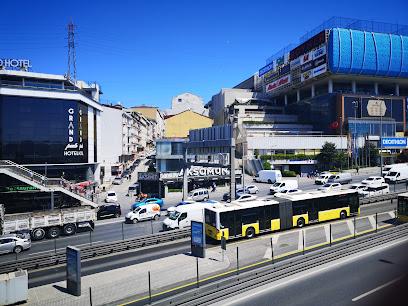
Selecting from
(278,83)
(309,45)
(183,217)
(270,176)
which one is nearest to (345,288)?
(183,217)

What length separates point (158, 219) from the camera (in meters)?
35.3

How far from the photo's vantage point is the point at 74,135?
178 ft

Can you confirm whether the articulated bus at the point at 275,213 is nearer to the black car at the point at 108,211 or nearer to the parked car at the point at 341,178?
the black car at the point at 108,211

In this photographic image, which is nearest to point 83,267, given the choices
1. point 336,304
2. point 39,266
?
point 39,266

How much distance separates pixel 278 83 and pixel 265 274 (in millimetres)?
94877

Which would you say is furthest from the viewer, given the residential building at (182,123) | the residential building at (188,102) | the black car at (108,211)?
the residential building at (188,102)

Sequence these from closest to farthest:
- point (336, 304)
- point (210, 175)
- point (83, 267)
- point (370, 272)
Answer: point (336, 304) < point (370, 272) < point (83, 267) < point (210, 175)

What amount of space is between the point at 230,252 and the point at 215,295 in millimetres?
7417

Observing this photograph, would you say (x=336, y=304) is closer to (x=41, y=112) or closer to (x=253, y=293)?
(x=253, y=293)

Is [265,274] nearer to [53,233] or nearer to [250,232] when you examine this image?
[250,232]

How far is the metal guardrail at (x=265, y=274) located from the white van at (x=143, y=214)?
735 inches

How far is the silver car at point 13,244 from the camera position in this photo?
2448 cm

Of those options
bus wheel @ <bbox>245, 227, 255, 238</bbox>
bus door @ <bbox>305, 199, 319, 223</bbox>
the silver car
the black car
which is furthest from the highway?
bus wheel @ <bbox>245, 227, 255, 238</bbox>

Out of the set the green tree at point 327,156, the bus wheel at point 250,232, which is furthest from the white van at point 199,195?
the green tree at point 327,156
